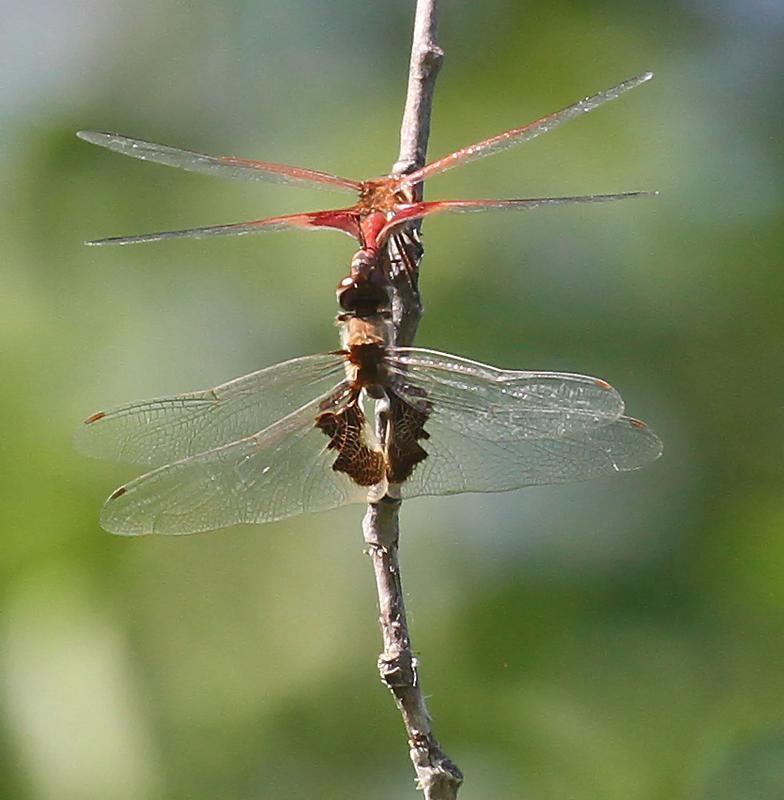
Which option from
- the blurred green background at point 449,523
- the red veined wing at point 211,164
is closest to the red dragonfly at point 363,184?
the red veined wing at point 211,164

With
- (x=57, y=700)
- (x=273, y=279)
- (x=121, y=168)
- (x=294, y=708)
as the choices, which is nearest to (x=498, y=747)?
(x=294, y=708)

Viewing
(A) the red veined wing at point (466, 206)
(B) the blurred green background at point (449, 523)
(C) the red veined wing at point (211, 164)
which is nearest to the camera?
(A) the red veined wing at point (466, 206)

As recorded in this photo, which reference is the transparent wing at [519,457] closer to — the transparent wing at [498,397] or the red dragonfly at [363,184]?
the transparent wing at [498,397]

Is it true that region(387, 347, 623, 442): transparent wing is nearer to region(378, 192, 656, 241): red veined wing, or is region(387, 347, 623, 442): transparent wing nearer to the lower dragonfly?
the lower dragonfly

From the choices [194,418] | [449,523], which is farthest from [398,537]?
[449,523]

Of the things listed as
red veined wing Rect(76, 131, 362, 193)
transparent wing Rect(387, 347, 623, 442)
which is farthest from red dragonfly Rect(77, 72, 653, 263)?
transparent wing Rect(387, 347, 623, 442)
